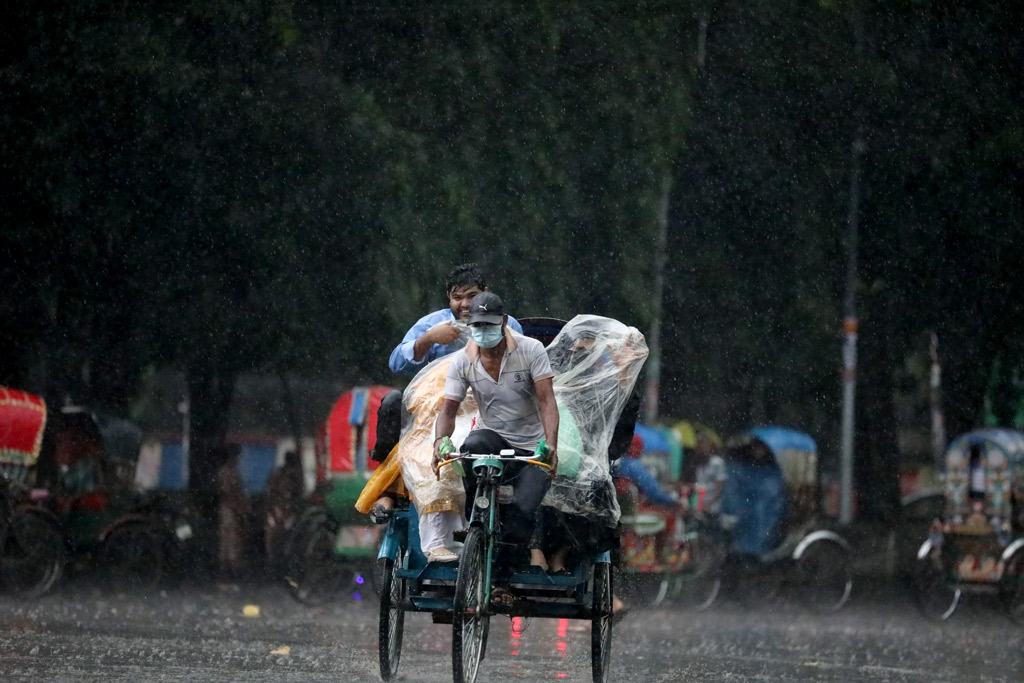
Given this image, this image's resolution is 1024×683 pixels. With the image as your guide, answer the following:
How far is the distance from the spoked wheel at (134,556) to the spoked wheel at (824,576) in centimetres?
648

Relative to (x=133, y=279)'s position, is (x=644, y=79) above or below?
above

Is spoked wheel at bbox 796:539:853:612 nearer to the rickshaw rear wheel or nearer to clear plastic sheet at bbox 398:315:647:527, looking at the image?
the rickshaw rear wheel

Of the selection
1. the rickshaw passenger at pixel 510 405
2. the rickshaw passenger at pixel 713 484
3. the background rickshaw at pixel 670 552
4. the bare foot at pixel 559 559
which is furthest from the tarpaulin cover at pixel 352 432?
the rickshaw passenger at pixel 510 405

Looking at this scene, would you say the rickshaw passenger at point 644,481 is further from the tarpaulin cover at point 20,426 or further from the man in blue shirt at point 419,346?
the man in blue shirt at point 419,346

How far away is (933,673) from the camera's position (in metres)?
10.6

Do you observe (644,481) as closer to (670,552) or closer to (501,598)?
(670,552)

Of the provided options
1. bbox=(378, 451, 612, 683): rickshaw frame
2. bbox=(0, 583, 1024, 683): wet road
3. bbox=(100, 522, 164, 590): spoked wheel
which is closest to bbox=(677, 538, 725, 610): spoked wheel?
bbox=(0, 583, 1024, 683): wet road

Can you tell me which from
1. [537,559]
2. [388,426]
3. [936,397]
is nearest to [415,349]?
[388,426]

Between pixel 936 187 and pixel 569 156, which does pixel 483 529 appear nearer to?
pixel 569 156

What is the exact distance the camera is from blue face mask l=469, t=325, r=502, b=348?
24.6 ft

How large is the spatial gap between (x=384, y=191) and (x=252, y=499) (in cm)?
540

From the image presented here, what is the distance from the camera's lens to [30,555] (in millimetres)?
14680

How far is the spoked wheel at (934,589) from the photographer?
1585 cm

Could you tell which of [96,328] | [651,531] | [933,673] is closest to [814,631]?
[651,531]
